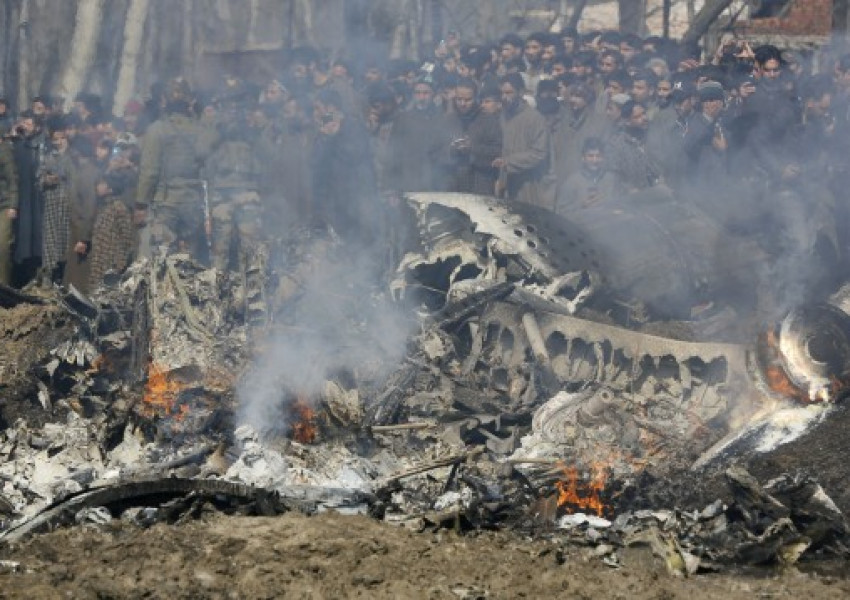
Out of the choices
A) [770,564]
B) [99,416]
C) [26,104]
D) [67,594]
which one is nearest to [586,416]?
[770,564]

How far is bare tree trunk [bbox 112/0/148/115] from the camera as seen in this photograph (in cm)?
1855

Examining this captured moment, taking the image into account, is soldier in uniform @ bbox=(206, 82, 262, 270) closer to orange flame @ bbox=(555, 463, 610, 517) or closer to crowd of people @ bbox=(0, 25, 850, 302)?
crowd of people @ bbox=(0, 25, 850, 302)

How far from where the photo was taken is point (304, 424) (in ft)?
31.2

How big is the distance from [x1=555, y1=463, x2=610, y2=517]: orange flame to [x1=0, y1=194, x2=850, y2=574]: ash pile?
19 mm

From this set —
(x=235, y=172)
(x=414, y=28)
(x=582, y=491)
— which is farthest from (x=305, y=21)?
(x=582, y=491)

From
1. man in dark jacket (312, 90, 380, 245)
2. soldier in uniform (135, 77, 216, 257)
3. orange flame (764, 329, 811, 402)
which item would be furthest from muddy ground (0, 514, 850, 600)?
soldier in uniform (135, 77, 216, 257)

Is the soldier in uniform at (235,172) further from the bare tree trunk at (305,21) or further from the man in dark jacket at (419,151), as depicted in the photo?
the bare tree trunk at (305,21)

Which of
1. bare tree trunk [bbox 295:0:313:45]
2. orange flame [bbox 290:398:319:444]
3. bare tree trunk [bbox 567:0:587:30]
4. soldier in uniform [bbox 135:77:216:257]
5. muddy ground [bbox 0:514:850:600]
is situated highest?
bare tree trunk [bbox 567:0:587:30]

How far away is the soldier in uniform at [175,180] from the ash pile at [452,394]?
58.4 inches

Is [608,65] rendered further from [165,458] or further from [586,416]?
[165,458]

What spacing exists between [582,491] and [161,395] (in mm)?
3346

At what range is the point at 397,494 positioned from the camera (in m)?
8.17

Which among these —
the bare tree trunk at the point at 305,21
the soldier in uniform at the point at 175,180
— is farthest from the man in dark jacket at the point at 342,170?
the bare tree trunk at the point at 305,21

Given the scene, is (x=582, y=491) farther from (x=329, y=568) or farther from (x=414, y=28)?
(x=414, y=28)
